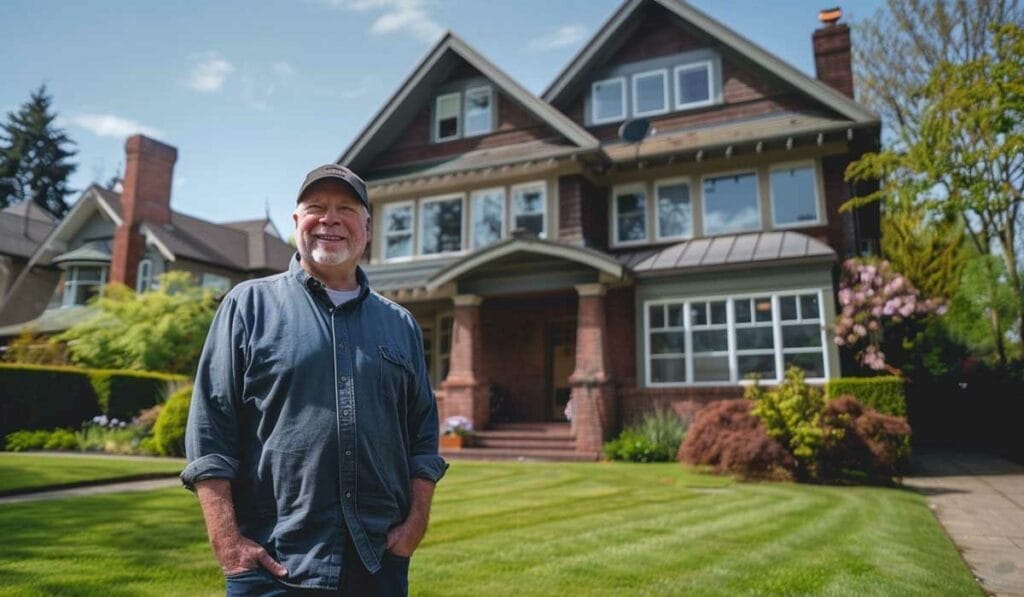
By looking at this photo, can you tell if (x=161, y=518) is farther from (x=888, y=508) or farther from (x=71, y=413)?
(x=71, y=413)

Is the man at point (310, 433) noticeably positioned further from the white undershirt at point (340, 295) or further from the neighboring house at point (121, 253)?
the neighboring house at point (121, 253)

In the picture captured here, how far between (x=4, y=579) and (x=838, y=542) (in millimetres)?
5978

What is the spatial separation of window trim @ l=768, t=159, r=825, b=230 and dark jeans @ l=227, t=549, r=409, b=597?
14137 millimetres

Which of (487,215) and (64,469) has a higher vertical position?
(487,215)

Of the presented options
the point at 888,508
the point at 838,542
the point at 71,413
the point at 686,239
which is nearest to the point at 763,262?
the point at 686,239

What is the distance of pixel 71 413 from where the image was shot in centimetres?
1577

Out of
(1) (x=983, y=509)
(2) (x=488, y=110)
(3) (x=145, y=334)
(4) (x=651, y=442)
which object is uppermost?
(2) (x=488, y=110)

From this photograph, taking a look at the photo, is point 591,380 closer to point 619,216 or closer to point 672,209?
point 619,216

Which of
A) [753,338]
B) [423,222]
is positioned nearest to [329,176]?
[753,338]

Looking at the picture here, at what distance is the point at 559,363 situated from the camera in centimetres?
1611

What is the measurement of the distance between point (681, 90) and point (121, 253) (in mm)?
20695

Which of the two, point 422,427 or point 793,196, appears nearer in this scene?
point 422,427

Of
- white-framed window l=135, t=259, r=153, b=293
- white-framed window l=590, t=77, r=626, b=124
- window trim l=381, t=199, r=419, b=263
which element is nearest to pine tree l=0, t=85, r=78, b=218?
white-framed window l=135, t=259, r=153, b=293

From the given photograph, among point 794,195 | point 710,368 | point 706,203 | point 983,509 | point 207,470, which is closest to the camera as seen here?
point 207,470
